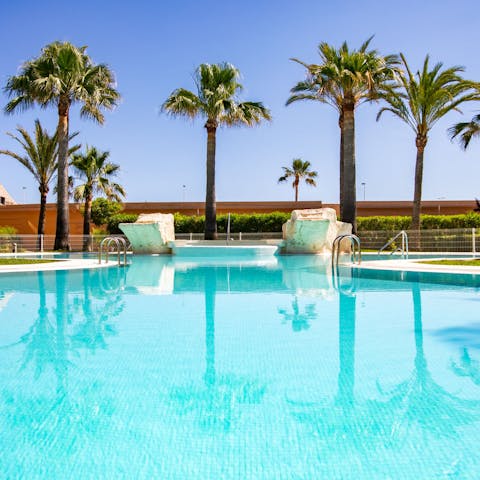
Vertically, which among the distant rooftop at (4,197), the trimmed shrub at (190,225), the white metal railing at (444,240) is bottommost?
the white metal railing at (444,240)

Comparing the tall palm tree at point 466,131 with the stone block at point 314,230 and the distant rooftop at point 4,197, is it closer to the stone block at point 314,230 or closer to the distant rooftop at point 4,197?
the stone block at point 314,230

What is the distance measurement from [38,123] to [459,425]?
29944mm

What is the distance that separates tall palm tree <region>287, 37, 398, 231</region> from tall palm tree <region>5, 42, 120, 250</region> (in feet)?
32.1

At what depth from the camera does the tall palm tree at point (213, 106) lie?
75.0ft

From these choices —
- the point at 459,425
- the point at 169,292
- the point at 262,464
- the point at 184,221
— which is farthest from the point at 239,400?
the point at 184,221

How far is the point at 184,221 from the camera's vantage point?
3041 centimetres

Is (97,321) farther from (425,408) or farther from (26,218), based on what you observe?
(26,218)

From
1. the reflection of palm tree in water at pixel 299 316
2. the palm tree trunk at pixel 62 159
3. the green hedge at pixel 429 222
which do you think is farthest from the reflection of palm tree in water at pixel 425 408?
the green hedge at pixel 429 222

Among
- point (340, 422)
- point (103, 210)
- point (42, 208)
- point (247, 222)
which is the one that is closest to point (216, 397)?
point (340, 422)

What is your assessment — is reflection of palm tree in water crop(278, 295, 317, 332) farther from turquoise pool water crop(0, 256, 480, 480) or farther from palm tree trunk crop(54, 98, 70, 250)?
palm tree trunk crop(54, 98, 70, 250)

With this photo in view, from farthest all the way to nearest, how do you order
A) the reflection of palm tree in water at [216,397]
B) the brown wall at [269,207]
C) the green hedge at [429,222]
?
1. the brown wall at [269,207]
2. the green hedge at [429,222]
3. the reflection of palm tree in water at [216,397]

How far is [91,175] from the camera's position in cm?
3031

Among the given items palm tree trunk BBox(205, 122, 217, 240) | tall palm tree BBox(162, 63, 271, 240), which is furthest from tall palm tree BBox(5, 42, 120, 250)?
palm tree trunk BBox(205, 122, 217, 240)

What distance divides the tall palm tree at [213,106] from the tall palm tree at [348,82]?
319 cm
